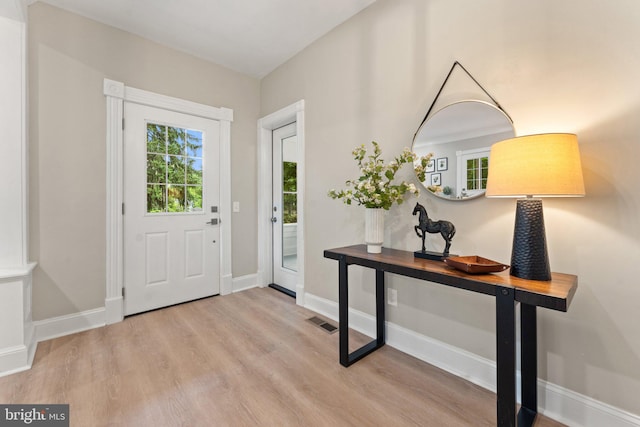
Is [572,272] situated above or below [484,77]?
below

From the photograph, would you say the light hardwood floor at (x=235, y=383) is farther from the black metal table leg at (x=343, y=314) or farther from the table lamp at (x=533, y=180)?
the table lamp at (x=533, y=180)

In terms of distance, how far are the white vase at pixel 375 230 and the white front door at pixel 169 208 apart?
2.05m

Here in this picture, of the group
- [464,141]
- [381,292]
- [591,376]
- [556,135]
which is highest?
[464,141]

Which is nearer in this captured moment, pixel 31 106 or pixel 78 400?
pixel 78 400

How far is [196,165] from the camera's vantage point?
314cm

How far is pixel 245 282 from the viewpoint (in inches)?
139

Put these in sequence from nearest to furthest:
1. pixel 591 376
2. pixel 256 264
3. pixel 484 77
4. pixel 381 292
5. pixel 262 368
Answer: pixel 591 376 → pixel 484 77 → pixel 262 368 → pixel 381 292 → pixel 256 264

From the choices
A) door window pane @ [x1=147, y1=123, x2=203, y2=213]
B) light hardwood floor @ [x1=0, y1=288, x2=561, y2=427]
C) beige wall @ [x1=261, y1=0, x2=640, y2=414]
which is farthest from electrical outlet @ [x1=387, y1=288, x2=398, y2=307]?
door window pane @ [x1=147, y1=123, x2=203, y2=213]

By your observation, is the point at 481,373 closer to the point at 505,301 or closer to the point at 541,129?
the point at 505,301

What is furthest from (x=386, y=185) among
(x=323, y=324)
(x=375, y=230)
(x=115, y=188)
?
(x=115, y=188)

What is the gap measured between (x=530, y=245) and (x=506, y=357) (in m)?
0.51

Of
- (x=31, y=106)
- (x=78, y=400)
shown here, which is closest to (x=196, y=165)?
(x=31, y=106)

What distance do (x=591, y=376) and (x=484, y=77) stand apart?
1695 mm

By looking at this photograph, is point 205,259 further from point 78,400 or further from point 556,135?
point 556,135
